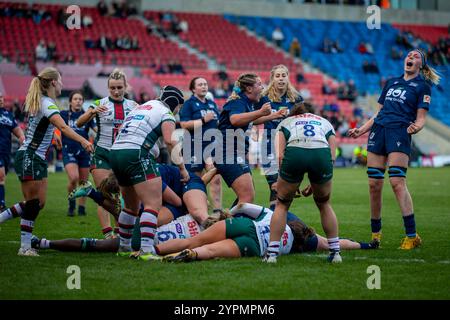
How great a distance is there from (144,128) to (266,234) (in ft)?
6.29

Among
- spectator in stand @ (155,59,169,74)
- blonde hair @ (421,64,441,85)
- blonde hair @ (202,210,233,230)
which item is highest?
spectator in stand @ (155,59,169,74)

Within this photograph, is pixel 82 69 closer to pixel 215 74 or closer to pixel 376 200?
pixel 215 74

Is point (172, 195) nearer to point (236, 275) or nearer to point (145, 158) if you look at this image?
point (145, 158)

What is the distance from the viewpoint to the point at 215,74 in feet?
124

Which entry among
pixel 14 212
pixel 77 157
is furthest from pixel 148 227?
pixel 77 157

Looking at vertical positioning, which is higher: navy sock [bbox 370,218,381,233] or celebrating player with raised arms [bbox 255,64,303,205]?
celebrating player with raised arms [bbox 255,64,303,205]

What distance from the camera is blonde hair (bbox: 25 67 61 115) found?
30.3 ft

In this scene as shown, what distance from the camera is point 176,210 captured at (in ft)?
31.7

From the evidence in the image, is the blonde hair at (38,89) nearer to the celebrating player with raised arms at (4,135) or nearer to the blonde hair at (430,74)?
the blonde hair at (430,74)

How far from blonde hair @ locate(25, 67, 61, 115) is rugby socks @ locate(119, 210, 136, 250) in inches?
66.5

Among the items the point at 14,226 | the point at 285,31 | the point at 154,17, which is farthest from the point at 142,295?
the point at 285,31

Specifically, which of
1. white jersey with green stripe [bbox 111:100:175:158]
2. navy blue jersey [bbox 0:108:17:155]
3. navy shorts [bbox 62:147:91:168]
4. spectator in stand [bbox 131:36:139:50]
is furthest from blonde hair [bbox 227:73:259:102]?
spectator in stand [bbox 131:36:139:50]

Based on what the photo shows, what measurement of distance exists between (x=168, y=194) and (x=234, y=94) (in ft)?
6.02

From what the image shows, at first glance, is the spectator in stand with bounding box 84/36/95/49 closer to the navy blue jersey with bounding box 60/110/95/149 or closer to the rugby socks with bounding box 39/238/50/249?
the navy blue jersey with bounding box 60/110/95/149
